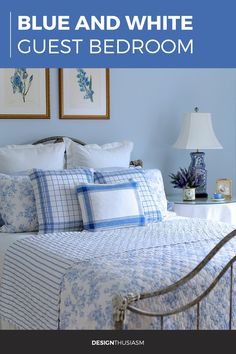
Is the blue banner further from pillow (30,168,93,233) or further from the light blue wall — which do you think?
pillow (30,168,93,233)

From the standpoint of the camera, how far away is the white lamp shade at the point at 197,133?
436 centimetres

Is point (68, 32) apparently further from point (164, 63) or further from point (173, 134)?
point (173, 134)

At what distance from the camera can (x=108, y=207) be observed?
3289mm

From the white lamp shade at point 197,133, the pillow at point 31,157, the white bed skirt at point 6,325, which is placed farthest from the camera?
the white lamp shade at point 197,133

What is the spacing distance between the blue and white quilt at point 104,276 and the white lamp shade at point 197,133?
122 cm

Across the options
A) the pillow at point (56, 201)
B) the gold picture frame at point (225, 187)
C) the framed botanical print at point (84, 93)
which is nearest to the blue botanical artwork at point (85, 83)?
the framed botanical print at point (84, 93)

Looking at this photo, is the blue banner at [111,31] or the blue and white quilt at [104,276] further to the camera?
the blue banner at [111,31]

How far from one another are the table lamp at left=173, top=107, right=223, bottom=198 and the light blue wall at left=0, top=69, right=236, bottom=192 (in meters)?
0.21

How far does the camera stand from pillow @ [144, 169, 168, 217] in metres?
3.67

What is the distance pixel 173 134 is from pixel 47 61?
1.26 meters

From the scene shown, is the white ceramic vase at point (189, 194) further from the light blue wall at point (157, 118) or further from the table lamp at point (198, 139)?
the light blue wall at point (157, 118)

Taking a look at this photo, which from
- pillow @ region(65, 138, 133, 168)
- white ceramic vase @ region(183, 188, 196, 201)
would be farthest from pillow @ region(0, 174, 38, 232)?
white ceramic vase @ region(183, 188, 196, 201)

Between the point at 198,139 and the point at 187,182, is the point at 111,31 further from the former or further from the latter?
the point at 187,182

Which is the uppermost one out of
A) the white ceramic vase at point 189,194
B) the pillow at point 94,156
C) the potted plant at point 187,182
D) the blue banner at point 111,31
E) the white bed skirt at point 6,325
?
the blue banner at point 111,31
